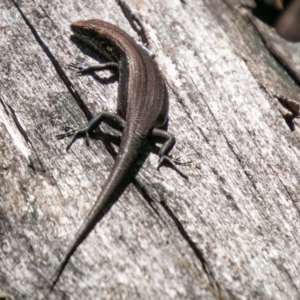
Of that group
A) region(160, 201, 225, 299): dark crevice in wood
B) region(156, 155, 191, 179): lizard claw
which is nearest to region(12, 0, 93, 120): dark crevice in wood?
region(156, 155, 191, 179): lizard claw

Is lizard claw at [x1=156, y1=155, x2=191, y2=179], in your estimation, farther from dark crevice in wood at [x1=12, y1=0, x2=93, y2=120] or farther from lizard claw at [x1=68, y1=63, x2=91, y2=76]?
lizard claw at [x1=68, y1=63, x2=91, y2=76]

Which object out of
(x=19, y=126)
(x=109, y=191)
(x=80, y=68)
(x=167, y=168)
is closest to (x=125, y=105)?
(x=80, y=68)

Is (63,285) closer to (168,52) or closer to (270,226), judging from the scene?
(270,226)

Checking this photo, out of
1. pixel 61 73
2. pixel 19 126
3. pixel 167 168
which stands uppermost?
pixel 167 168

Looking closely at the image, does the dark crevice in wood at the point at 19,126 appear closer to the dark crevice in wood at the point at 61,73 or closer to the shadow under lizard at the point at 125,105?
the shadow under lizard at the point at 125,105

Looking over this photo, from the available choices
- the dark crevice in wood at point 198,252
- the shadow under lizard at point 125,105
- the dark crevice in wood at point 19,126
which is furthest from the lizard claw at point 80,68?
the dark crevice in wood at point 198,252

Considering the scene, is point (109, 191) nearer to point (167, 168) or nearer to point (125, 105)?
point (167, 168)

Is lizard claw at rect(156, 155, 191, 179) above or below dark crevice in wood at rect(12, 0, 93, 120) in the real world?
above
